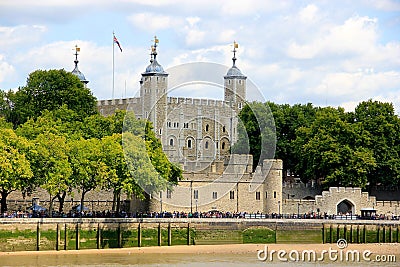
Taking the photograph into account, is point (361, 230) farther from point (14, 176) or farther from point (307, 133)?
point (14, 176)

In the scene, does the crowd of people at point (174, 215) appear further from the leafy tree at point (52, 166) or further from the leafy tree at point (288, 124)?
the leafy tree at point (288, 124)

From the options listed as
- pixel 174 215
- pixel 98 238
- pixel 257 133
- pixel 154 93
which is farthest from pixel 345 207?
pixel 154 93

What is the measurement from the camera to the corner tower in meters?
110

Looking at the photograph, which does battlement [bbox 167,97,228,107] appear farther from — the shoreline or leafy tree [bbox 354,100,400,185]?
the shoreline

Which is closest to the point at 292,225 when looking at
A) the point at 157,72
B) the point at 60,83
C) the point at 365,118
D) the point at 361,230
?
the point at 361,230

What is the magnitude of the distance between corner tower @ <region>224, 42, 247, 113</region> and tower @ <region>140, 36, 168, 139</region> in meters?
7.97

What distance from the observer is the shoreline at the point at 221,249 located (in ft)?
216

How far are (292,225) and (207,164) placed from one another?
1232 cm

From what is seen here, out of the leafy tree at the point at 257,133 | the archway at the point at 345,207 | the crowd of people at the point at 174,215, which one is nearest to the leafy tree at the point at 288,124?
the leafy tree at the point at 257,133

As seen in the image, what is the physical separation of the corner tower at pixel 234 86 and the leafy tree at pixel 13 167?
137 ft

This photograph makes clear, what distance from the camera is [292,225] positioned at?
74812 mm

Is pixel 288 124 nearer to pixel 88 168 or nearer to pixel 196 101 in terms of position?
pixel 196 101

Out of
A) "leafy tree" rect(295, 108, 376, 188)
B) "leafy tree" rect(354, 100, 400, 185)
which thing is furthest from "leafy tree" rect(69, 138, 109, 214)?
"leafy tree" rect(354, 100, 400, 185)

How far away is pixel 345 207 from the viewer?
8419cm
